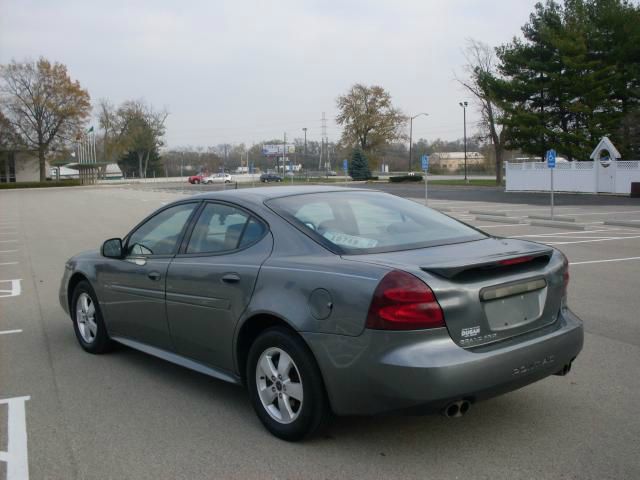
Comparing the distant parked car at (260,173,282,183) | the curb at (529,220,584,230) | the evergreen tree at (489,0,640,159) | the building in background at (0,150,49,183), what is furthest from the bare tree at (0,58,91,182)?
the curb at (529,220,584,230)

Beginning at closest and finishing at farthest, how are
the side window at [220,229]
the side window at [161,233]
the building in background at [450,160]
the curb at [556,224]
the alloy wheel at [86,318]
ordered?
the side window at [220,229] → the side window at [161,233] → the alloy wheel at [86,318] → the curb at [556,224] → the building in background at [450,160]

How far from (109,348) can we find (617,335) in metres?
4.67

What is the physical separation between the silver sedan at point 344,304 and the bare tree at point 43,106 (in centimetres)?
8009

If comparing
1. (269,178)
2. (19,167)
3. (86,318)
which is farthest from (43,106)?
(86,318)

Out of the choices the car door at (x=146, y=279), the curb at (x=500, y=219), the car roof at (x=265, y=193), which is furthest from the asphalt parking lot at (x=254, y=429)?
the curb at (x=500, y=219)

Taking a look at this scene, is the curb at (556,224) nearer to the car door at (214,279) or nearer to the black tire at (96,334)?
the black tire at (96,334)

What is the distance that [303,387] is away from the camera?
3.67 meters

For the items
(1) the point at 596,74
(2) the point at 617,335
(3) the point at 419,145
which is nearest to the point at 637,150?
(1) the point at 596,74

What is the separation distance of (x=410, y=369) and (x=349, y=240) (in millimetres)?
1034

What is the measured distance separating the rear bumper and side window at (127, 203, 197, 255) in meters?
1.79

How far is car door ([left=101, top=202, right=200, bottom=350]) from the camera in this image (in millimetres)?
4875

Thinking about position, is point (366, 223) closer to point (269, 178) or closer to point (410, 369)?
point (410, 369)

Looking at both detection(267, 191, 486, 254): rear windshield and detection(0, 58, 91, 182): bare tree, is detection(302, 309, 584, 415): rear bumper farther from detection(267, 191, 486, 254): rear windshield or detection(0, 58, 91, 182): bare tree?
detection(0, 58, 91, 182): bare tree

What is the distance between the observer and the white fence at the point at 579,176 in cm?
3494
